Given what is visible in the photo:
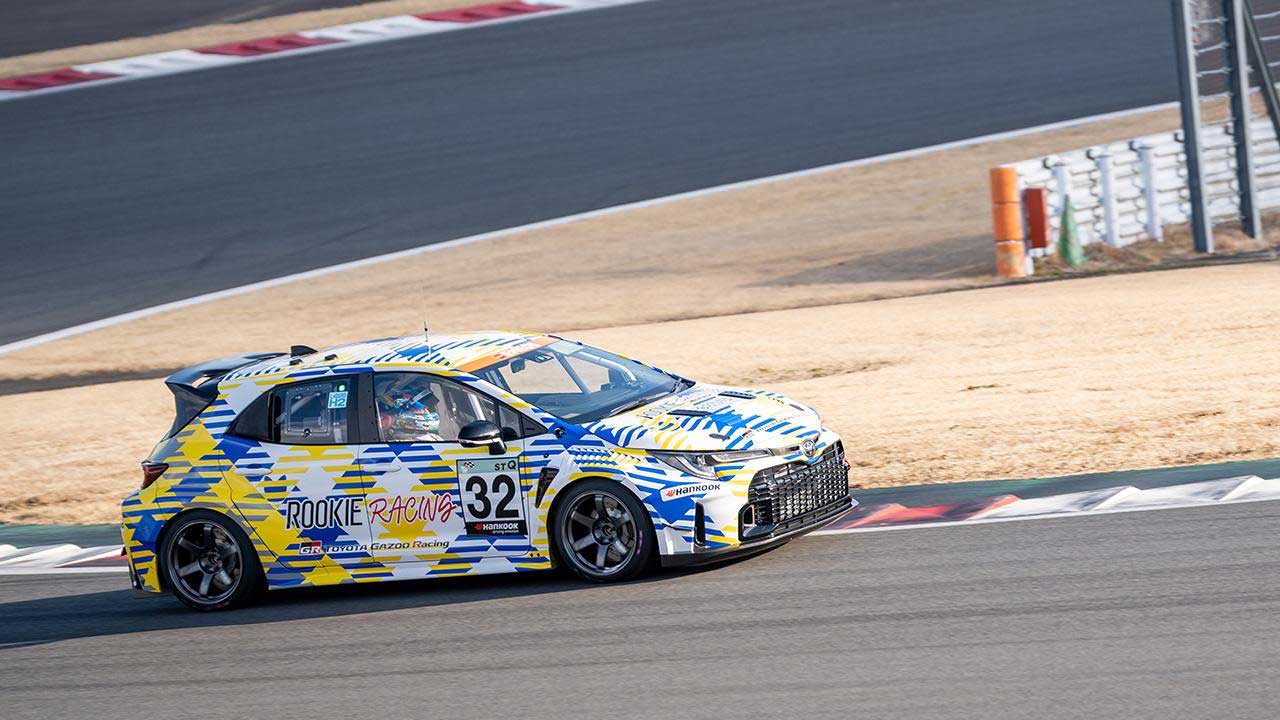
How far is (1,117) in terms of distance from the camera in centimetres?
3491

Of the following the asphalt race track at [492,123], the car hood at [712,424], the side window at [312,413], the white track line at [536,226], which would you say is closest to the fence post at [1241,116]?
the white track line at [536,226]

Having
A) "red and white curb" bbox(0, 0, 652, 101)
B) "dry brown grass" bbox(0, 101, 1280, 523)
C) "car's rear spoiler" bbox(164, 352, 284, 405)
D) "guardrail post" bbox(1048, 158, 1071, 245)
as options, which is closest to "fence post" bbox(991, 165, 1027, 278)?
"dry brown grass" bbox(0, 101, 1280, 523)

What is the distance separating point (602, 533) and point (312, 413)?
2014 mm

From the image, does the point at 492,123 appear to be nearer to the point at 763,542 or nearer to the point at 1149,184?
the point at 1149,184

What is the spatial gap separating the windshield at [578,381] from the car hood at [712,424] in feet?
0.66

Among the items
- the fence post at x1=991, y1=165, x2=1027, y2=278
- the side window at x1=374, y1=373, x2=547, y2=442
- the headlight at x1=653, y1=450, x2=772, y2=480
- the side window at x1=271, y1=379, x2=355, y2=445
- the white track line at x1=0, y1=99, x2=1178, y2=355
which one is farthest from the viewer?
the white track line at x1=0, y1=99, x2=1178, y2=355

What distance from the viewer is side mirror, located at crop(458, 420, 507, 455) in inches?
367

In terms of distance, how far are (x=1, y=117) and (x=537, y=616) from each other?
2967 centimetres

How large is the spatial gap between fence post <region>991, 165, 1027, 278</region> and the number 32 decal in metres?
12.6

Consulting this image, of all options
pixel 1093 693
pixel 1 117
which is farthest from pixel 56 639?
pixel 1 117

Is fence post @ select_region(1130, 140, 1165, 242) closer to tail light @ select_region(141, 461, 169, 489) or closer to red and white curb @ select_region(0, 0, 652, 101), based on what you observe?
tail light @ select_region(141, 461, 169, 489)

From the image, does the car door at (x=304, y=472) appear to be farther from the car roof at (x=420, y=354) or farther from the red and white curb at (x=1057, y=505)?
the red and white curb at (x=1057, y=505)

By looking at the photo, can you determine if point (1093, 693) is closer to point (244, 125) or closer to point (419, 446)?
point (419, 446)

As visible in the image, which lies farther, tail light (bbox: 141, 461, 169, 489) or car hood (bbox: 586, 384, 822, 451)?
tail light (bbox: 141, 461, 169, 489)
